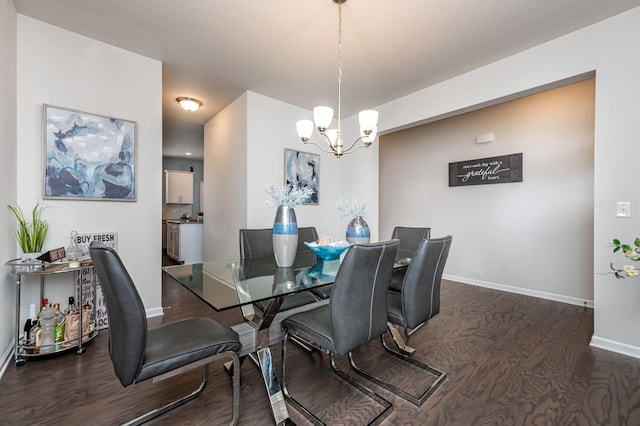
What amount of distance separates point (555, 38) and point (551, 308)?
2812mm

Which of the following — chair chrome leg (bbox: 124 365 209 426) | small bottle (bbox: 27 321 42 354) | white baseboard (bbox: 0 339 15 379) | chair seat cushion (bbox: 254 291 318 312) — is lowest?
chair chrome leg (bbox: 124 365 209 426)

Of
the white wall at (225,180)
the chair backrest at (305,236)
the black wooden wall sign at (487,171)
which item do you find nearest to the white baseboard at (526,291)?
the black wooden wall sign at (487,171)

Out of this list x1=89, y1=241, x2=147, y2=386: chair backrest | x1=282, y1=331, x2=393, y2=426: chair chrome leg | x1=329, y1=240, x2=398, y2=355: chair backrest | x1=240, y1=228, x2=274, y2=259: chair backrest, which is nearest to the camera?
x1=89, y1=241, x2=147, y2=386: chair backrest

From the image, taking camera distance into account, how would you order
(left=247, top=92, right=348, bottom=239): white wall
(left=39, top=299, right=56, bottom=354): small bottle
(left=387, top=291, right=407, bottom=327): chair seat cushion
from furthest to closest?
(left=247, top=92, right=348, bottom=239): white wall, (left=39, top=299, right=56, bottom=354): small bottle, (left=387, top=291, right=407, bottom=327): chair seat cushion

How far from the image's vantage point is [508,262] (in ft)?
12.7

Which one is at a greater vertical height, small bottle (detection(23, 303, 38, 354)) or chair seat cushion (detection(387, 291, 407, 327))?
chair seat cushion (detection(387, 291, 407, 327))

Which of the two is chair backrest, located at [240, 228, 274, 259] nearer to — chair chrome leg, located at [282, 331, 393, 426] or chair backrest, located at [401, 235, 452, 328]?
chair chrome leg, located at [282, 331, 393, 426]

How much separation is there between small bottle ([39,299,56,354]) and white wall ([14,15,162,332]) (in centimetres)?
33

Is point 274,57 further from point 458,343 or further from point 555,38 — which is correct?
point 458,343

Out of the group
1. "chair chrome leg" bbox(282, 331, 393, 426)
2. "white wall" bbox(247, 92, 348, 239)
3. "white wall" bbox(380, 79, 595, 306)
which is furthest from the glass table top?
"white wall" bbox(380, 79, 595, 306)

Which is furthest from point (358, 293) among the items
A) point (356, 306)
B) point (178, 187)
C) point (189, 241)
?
point (178, 187)

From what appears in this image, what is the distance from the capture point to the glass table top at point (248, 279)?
1444 mm

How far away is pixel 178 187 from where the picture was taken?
25.0 ft

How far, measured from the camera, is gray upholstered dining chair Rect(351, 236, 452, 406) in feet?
5.61
